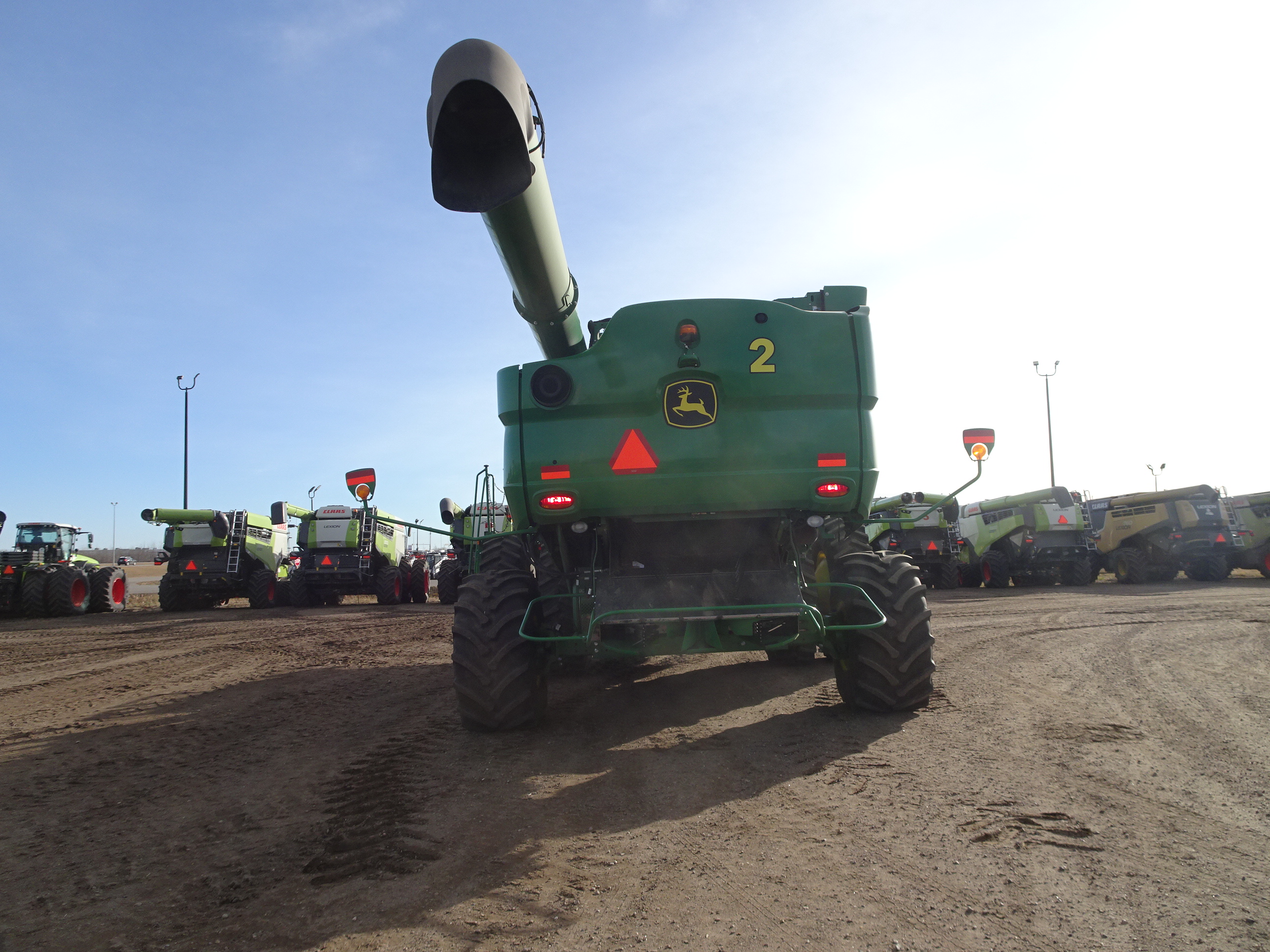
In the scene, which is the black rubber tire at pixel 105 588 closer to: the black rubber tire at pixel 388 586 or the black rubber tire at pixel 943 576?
the black rubber tire at pixel 388 586

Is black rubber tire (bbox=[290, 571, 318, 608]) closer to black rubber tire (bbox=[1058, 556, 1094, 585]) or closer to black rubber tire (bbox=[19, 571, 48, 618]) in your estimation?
black rubber tire (bbox=[19, 571, 48, 618])

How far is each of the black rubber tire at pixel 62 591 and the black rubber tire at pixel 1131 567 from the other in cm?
2680

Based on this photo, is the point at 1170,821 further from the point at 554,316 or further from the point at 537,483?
the point at 554,316

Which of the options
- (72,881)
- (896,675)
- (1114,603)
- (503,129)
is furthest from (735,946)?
(1114,603)

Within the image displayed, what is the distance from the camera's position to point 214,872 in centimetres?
284

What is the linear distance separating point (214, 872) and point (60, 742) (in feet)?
10.3

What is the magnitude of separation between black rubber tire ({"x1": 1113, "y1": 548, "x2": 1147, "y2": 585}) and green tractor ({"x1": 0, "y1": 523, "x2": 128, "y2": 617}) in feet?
87.9

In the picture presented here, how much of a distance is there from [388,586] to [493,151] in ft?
59.6

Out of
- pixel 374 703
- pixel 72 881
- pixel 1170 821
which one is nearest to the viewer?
pixel 72 881

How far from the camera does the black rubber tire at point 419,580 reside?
2130cm

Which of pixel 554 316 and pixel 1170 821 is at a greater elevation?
pixel 554 316

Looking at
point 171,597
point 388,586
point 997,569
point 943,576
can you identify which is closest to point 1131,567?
point 997,569

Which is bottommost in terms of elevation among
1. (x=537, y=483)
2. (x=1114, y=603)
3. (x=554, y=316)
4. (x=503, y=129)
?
(x=1114, y=603)

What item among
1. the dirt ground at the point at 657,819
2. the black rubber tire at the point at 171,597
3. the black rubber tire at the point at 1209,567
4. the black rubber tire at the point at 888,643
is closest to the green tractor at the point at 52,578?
the black rubber tire at the point at 171,597
